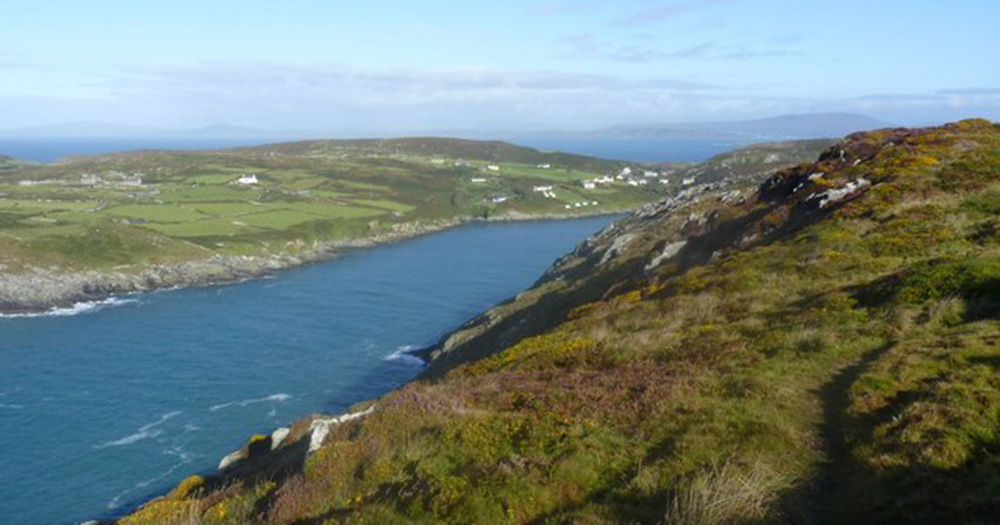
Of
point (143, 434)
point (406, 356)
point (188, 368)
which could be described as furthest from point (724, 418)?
point (188, 368)

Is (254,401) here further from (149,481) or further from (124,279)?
(124,279)

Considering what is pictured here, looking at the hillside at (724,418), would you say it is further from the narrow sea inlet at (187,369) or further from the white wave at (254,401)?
the white wave at (254,401)

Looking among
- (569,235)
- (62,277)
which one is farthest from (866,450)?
(569,235)

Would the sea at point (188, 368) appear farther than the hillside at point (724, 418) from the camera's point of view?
Yes

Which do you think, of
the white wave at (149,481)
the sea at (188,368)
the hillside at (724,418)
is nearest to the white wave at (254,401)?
the sea at (188,368)

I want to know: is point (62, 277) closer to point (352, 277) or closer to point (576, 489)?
point (352, 277)

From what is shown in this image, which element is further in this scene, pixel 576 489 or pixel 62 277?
pixel 62 277
